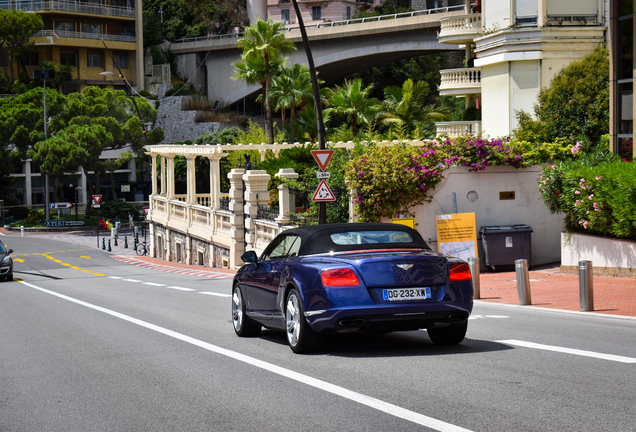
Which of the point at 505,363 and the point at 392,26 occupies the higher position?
the point at 392,26

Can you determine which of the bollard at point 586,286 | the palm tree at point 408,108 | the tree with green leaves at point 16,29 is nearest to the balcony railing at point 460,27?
the palm tree at point 408,108

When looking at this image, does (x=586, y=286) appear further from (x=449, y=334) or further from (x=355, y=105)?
(x=355, y=105)

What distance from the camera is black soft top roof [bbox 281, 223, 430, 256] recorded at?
8.70 metres

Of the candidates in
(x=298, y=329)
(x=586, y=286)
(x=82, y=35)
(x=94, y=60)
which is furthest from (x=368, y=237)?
(x=94, y=60)

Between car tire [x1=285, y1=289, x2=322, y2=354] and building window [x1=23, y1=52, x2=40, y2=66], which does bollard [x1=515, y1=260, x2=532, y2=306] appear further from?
building window [x1=23, y1=52, x2=40, y2=66]

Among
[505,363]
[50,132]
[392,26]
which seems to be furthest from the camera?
[50,132]

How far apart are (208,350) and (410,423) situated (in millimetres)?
4191

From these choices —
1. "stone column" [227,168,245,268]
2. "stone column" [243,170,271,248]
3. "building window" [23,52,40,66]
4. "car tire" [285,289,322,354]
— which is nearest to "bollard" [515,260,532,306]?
"car tire" [285,289,322,354]

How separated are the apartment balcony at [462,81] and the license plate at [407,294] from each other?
105ft

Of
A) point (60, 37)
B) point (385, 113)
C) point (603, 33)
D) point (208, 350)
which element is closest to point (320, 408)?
point (208, 350)

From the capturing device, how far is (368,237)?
8.95 m

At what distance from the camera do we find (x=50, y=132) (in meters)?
69.5

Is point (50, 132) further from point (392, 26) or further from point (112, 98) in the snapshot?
point (392, 26)

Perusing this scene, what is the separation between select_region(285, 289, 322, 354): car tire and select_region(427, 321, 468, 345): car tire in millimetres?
1436
